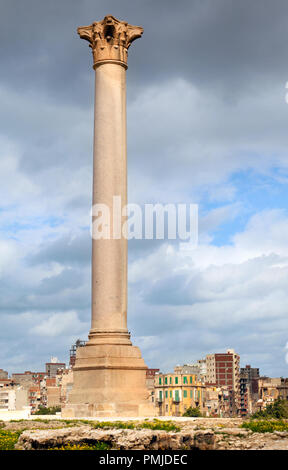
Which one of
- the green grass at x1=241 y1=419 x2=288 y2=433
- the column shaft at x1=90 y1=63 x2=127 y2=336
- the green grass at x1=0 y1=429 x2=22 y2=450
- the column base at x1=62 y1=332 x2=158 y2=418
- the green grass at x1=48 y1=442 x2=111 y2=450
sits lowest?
the green grass at x1=48 y1=442 x2=111 y2=450

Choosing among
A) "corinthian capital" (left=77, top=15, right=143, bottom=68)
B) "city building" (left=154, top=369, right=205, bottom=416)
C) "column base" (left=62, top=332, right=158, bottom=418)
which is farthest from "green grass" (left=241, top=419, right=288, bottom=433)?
"city building" (left=154, top=369, right=205, bottom=416)

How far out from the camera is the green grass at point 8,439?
22.8 metres

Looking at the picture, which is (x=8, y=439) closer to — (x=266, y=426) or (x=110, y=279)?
(x=266, y=426)

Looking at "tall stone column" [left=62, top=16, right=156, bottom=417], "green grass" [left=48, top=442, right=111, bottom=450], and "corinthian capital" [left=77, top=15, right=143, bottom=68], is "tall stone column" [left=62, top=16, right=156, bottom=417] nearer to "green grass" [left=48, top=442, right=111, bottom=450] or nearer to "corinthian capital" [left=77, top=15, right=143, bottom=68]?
"corinthian capital" [left=77, top=15, right=143, bottom=68]

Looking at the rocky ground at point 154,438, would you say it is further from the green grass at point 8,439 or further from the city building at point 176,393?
the city building at point 176,393

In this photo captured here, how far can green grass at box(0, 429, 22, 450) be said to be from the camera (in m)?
22.8

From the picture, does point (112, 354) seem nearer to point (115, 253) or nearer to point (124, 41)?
point (115, 253)

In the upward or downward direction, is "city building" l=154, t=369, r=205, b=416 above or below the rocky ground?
above

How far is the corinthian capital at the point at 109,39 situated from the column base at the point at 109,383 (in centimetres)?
1601

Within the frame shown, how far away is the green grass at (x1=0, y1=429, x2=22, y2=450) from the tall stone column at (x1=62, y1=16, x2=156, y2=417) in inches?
356

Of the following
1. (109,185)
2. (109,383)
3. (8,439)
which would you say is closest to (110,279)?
(109,185)

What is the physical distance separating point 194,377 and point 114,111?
15297cm

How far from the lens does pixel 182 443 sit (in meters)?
23.0
